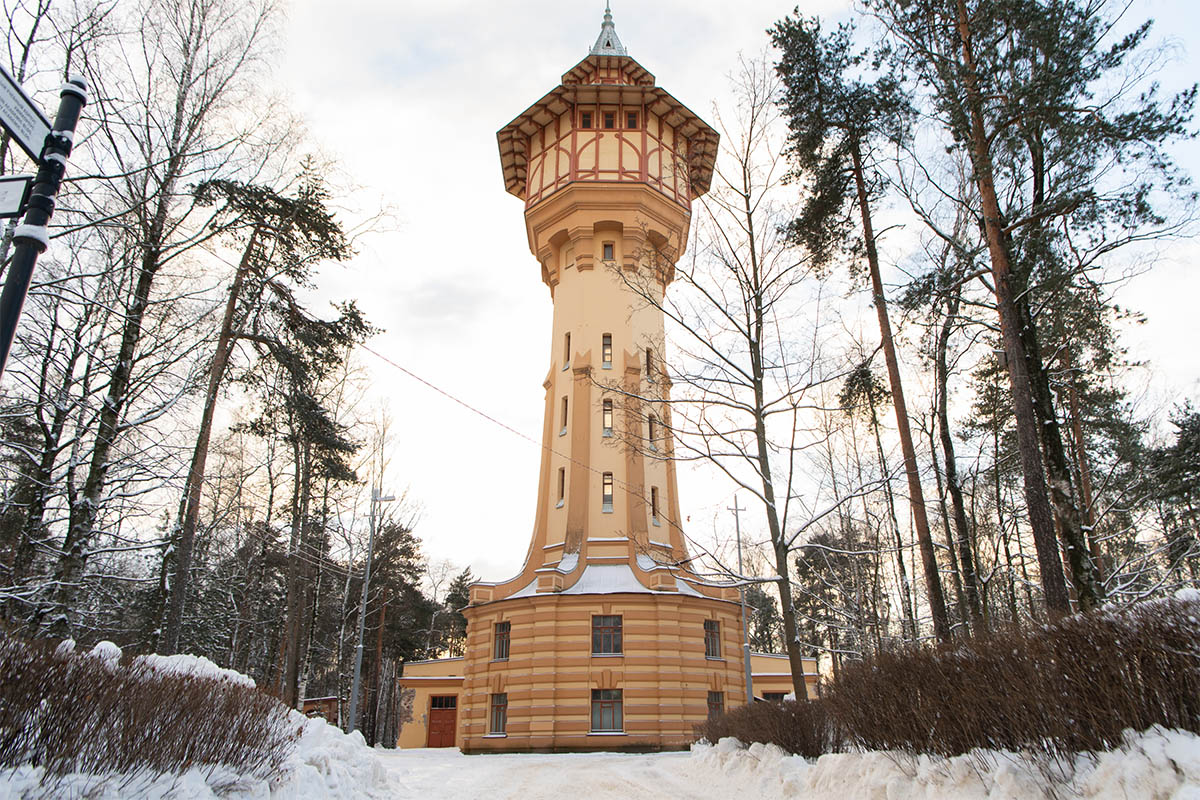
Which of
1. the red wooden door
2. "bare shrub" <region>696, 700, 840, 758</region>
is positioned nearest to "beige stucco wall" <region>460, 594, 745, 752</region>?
the red wooden door

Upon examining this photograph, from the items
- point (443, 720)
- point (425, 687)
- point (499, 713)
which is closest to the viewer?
point (499, 713)

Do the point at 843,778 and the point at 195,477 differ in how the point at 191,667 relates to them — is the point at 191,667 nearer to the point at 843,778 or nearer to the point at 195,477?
the point at 195,477

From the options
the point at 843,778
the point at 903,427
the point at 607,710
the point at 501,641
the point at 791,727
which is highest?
the point at 903,427

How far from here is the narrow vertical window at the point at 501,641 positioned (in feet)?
83.5

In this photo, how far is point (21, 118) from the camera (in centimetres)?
426

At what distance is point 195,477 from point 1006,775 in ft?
39.5

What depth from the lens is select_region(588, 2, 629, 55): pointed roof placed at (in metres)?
35.8

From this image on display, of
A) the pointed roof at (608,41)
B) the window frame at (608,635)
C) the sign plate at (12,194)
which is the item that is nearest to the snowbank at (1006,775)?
the sign plate at (12,194)

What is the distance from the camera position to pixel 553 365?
3039 centimetres

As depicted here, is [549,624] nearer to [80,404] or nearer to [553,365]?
[553,365]

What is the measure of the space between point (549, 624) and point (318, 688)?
3079cm

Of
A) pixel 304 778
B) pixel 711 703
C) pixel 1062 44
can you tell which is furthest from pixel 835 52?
pixel 711 703

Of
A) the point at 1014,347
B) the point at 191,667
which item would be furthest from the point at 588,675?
the point at 1014,347

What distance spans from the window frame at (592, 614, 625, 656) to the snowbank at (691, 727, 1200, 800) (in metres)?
15.8
